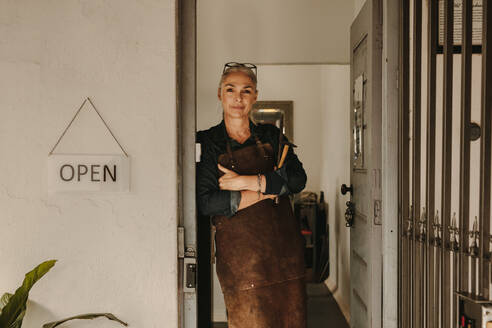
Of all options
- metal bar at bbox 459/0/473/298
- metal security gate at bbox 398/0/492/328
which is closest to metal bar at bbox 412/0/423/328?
metal security gate at bbox 398/0/492/328

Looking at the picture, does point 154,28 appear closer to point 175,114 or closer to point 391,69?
point 175,114

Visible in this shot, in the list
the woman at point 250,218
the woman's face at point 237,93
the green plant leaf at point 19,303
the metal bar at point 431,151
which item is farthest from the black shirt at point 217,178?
the green plant leaf at point 19,303

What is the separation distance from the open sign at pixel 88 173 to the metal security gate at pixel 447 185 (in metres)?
1.21

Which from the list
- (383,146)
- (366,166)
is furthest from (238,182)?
(383,146)

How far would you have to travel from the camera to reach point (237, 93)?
2.60m

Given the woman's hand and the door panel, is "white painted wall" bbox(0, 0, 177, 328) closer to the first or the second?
the woman's hand

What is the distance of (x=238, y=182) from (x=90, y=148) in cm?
85

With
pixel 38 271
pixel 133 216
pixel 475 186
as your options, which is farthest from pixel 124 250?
pixel 475 186

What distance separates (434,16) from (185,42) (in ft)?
3.33

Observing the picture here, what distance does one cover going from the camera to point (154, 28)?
1834 mm

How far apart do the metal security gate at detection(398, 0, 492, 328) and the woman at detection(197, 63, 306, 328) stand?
2.04 ft

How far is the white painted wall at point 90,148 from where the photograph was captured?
1.82 metres

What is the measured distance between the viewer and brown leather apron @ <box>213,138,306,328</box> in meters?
2.44

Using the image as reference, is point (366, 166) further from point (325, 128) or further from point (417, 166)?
point (325, 128)
